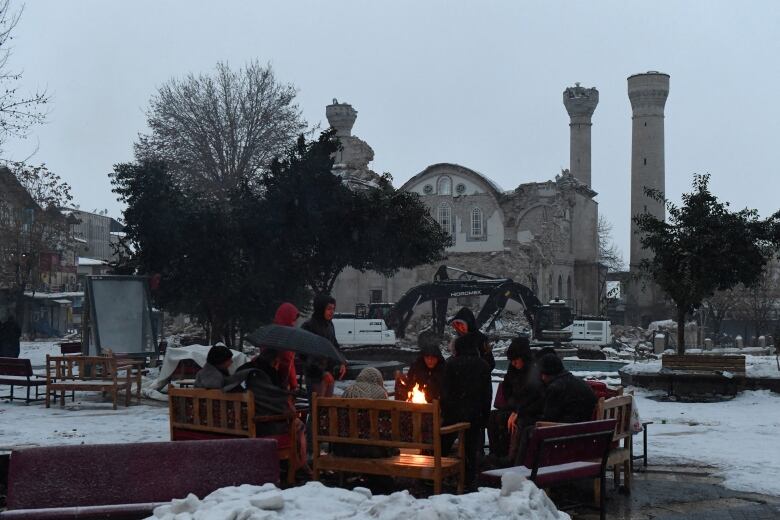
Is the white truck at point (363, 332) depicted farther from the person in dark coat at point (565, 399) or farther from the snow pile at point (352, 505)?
the snow pile at point (352, 505)

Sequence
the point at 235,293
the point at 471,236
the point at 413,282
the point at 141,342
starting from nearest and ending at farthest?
the point at 141,342, the point at 235,293, the point at 413,282, the point at 471,236

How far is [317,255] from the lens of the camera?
2239 cm

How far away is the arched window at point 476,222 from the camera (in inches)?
2199

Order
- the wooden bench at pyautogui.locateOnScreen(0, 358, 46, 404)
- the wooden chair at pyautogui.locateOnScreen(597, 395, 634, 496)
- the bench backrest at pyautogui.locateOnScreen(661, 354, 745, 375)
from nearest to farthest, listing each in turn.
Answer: the wooden chair at pyautogui.locateOnScreen(597, 395, 634, 496) < the wooden bench at pyautogui.locateOnScreen(0, 358, 46, 404) < the bench backrest at pyautogui.locateOnScreen(661, 354, 745, 375)

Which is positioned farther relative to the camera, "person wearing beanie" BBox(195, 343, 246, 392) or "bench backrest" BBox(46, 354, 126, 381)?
"bench backrest" BBox(46, 354, 126, 381)

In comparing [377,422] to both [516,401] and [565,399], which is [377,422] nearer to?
[565,399]

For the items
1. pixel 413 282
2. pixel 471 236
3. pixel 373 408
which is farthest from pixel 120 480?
pixel 471 236

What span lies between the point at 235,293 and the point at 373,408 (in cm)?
1393

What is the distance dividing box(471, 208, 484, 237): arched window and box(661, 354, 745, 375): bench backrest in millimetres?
39433

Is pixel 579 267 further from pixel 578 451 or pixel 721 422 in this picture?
pixel 578 451

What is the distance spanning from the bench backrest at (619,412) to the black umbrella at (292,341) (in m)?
2.50

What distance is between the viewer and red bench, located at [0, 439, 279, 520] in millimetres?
5297

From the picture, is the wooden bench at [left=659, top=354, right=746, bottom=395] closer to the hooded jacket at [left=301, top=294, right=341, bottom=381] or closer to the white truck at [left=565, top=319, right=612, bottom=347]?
the hooded jacket at [left=301, top=294, right=341, bottom=381]

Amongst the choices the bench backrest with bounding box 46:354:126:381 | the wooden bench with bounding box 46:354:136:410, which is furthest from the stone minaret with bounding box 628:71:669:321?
the wooden bench with bounding box 46:354:136:410
